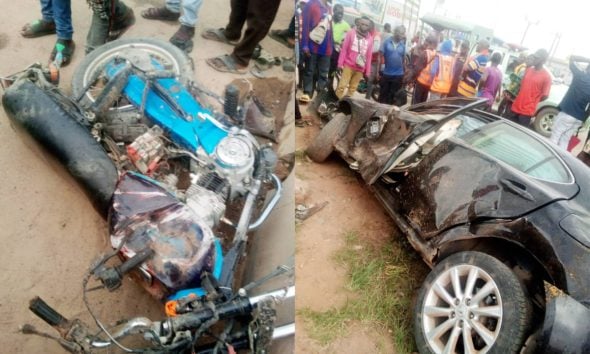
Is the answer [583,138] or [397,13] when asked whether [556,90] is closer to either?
[583,138]

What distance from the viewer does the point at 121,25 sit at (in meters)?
2.90

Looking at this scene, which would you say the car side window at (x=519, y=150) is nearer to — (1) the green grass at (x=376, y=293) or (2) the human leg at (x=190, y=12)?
(1) the green grass at (x=376, y=293)

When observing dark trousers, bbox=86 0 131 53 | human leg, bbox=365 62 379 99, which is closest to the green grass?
dark trousers, bbox=86 0 131 53

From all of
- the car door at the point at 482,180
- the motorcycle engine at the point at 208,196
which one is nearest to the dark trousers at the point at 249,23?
the motorcycle engine at the point at 208,196

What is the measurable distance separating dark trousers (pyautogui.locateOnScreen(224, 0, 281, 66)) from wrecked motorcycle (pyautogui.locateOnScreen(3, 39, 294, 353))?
30 cm

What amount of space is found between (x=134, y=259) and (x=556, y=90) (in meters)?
5.09

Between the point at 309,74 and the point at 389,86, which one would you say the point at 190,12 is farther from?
the point at 389,86

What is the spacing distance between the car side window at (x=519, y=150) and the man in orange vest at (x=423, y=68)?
2.36 meters

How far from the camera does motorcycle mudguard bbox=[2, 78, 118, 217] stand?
1897mm

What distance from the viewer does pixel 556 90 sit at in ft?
15.9

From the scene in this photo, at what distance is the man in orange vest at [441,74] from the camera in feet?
14.9

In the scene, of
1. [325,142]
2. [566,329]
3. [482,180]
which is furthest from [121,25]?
[566,329]

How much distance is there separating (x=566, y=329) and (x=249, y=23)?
172 cm

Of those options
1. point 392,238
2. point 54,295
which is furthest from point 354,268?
point 54,295
